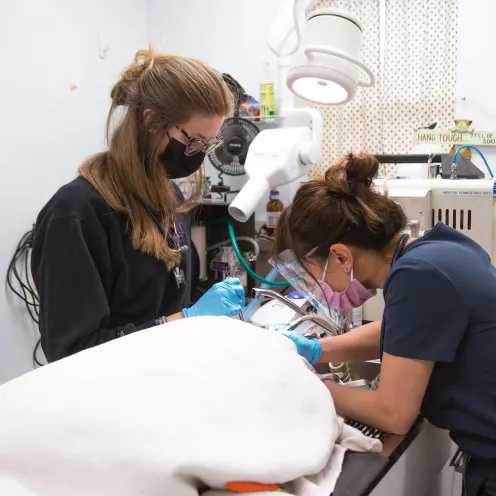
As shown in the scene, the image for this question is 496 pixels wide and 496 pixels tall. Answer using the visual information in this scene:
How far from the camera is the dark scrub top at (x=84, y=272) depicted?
128 cm

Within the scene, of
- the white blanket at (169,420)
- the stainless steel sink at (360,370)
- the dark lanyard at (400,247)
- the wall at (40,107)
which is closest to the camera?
the white blanket at (169,420)

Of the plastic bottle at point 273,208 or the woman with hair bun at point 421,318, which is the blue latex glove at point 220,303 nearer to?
the woman with hair bun at point 421,318

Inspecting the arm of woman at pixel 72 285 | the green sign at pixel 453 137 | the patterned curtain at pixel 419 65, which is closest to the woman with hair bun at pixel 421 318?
the arm of woman at pixel 72 285

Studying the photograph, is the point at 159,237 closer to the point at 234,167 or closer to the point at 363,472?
the point at 363,472

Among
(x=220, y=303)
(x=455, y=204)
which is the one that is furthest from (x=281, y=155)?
(x=220, y=303)

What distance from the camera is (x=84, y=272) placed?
1286 mm

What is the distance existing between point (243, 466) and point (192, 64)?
103cm

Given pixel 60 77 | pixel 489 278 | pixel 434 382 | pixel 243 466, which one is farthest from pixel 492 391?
pixel 60 77

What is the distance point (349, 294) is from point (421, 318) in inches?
13.1

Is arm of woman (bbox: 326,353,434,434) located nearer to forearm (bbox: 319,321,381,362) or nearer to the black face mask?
forearm (bbox: 319,321,381,362)

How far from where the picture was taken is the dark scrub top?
128cm

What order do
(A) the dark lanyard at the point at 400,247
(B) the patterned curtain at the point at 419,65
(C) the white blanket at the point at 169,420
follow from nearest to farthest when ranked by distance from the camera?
(C) the white blanket at the point at 169,420 → (A) the dark lanyard at the point at 400,247 → (B) the patterned curtain at the point at 419,65

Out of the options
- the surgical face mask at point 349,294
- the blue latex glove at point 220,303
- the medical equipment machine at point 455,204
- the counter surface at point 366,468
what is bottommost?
the counter surface at point 366,468

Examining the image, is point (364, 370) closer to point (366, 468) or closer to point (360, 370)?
point (360, 370)
